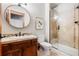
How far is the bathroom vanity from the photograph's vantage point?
1.52 m

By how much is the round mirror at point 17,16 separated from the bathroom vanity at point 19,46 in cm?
18

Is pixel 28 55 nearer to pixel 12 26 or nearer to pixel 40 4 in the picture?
pixel 12 26

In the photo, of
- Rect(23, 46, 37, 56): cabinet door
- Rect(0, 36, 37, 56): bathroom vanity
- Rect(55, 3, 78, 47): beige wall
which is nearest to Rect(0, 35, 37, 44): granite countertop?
Rect(0, 36, 37, 56): bathroom vanity

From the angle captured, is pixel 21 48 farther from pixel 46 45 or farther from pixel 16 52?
pixel 46 45

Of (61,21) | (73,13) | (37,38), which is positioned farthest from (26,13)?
(73,13)

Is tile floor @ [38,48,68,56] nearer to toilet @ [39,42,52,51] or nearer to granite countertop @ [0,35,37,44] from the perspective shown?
toilet @ [39,42,52,51]

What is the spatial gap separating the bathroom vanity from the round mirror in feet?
0.59

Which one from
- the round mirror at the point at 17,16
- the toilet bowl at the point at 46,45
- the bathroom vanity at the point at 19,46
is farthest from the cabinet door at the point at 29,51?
the round mirror at the point at 17,16

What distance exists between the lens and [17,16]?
5.22ft

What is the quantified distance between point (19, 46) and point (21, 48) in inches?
1.4

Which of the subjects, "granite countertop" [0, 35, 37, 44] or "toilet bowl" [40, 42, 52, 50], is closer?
"granite countertop" [0, 35, 37, 44]

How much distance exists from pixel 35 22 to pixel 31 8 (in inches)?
6.9

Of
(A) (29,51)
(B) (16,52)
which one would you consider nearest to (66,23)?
(A) (29,51)

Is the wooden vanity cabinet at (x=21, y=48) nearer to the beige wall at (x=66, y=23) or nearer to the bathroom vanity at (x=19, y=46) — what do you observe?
the bathroom vanity at (x=19, y=46)
